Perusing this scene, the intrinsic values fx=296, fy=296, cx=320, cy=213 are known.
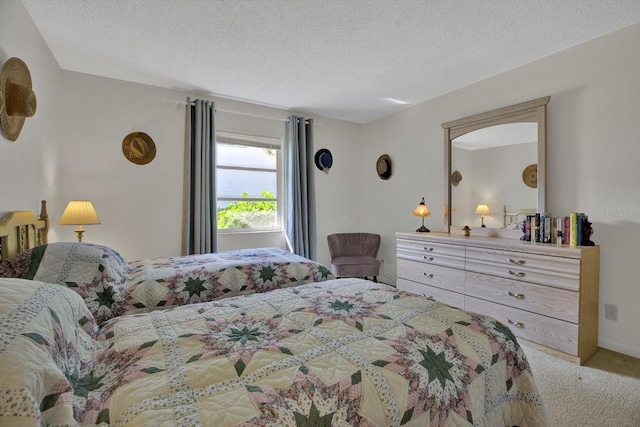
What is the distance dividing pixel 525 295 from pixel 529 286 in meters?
0.08

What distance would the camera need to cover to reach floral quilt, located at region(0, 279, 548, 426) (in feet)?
2.32

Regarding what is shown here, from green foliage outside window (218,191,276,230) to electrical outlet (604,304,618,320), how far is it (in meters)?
3.54

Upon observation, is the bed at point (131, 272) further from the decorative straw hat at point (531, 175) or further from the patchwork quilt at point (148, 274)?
the decorative straw hat at point (531, 175)

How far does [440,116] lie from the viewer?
12.0 ft

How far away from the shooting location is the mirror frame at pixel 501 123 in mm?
2705

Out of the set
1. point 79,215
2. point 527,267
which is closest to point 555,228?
point 527,267

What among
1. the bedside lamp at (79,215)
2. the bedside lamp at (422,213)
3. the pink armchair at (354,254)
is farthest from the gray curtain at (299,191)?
the bedside lamp at (79,215)

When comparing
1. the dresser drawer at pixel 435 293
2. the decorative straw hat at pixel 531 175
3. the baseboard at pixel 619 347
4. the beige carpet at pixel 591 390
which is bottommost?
the beige carpet at pixel 591 390

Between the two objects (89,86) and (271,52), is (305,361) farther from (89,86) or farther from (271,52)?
(89,86)

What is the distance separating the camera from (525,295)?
7.88ft

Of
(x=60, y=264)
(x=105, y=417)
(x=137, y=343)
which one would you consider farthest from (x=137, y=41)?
(x=105, y=417)

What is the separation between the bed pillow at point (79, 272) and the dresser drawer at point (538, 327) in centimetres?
282

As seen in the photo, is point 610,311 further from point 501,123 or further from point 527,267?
point 501,123

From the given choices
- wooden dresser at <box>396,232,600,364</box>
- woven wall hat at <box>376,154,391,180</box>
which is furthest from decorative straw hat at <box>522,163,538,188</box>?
woven wall hat at <box>376,154,391,180</box>
